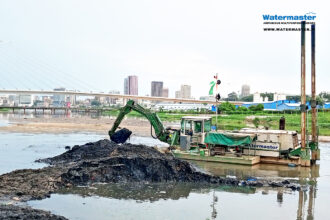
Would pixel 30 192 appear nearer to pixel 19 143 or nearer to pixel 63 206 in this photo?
pixel 63 206

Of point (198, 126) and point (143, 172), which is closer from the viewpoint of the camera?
point (143, 172)

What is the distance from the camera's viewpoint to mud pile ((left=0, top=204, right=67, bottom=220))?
1194cm

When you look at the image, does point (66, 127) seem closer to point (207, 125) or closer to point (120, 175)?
point (207, 125)

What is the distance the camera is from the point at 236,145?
83.8 ft

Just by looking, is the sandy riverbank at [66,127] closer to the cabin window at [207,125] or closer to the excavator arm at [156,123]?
the excavator arm at [156,123]

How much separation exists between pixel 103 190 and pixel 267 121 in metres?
45.7

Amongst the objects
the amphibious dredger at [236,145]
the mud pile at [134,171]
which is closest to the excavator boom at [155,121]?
the amphibious dredger at [236,145]

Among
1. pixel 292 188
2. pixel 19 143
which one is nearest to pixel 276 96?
pixel 19 143

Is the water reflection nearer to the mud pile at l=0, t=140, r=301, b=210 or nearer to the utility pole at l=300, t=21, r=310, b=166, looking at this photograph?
the mud pile at l=0, t=140, r=301, b=210

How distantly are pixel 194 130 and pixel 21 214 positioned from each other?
52.6ft

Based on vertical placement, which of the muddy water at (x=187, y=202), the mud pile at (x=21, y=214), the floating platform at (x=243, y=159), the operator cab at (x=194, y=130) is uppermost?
the operator cab at (x=194, y=130)

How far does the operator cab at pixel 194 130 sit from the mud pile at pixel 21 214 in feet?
48.8

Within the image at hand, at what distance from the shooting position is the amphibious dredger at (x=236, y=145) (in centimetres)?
2552

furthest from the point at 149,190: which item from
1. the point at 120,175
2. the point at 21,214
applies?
the point at 21,214
